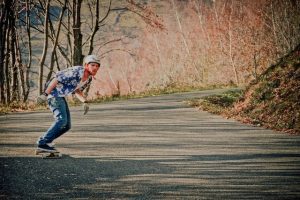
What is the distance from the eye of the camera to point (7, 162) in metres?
6.21

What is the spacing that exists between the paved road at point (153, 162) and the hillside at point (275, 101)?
689 mm

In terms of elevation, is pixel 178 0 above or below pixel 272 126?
above

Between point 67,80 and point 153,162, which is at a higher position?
point 67,80

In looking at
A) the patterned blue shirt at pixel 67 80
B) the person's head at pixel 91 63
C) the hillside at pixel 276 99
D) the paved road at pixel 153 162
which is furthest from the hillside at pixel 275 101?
the patterned blue shirt at pixel 67 80

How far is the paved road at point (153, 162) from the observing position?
15.6 feet

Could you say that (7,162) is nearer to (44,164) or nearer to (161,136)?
(44,164)

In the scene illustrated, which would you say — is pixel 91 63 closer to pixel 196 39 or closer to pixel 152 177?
pixel 152 177

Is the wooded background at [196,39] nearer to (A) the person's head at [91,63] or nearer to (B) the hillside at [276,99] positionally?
(B) the hillside at [276,99]

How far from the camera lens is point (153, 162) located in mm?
6289

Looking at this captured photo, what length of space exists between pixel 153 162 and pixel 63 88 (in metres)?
1.99

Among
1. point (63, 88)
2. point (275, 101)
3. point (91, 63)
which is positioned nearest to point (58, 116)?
point (63, 88)

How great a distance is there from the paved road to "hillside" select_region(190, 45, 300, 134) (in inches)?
27.1

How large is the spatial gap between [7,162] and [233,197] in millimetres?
3791

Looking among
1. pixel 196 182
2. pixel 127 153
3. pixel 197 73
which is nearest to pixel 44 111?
pixel 127 153
